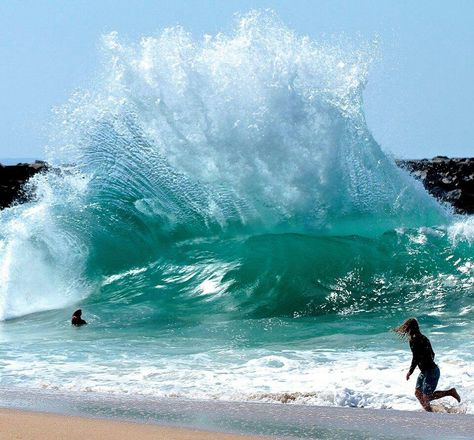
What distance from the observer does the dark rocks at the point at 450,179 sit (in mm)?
30367

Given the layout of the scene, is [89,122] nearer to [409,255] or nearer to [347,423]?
[409,255]

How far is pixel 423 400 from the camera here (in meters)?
7.11

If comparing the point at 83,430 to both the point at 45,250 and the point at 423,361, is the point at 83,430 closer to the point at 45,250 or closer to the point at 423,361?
the point at 423,361

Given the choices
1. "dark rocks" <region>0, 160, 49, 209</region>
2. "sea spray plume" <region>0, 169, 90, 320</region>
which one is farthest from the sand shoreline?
"dark rocks" <region>0, 160, 49, 209</region>

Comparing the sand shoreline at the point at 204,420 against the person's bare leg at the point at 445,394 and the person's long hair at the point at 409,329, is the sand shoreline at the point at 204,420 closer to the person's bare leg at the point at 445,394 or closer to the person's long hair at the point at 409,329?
the person's bare leg at the point at 445,394

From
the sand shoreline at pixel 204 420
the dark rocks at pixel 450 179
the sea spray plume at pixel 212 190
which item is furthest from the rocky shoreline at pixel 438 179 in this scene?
the sand shoreline at pixel 204 420

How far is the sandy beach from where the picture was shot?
17.8ft

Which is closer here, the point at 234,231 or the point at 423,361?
the point at 423,361

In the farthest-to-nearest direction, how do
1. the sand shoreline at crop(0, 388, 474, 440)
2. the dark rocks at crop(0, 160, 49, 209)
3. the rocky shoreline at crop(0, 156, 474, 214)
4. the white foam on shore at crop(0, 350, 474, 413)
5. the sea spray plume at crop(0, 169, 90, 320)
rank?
the dark rocks at crop(0, 160, 49, 209), the rocky shoreline at crop(0, 156, 474, 214), the sea spray plume at crop(0, 169, 90, 320), the white foam on shore at crop(0, 350, 474, 413), the sand shoreline at crop(0, 388, 474, 440)

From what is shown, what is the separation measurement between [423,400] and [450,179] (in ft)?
88.6

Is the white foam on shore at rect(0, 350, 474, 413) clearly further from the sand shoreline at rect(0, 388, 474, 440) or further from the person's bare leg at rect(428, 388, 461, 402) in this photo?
the sand shoreline at rect(0, 388, 474, 440)

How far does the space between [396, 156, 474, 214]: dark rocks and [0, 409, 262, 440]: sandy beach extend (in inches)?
881

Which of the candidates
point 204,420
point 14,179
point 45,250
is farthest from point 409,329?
point 14,179

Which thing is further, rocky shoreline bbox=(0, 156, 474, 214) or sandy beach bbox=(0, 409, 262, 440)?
rocky shoreline bbox=(0, 156, 474, 214)
